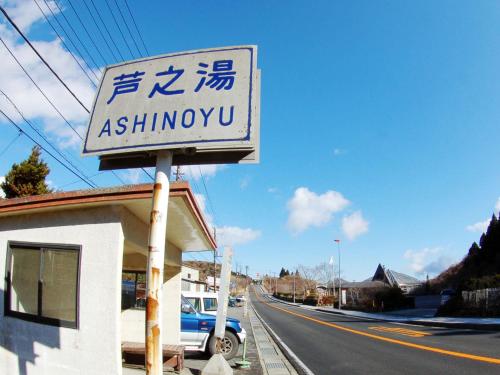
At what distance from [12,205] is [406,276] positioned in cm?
8424

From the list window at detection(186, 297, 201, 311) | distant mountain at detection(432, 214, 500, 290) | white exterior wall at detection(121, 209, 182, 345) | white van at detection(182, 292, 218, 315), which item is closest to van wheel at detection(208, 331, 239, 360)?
white van at detection(182, 292, 218, 315)

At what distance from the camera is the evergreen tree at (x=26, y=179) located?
21797 mm

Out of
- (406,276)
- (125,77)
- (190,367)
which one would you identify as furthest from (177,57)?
(406,276)

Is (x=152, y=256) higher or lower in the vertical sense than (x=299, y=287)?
higher

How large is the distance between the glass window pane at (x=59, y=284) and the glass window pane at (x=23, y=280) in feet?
0.62

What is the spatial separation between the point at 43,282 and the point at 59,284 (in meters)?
0.22

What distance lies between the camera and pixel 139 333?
10258mm

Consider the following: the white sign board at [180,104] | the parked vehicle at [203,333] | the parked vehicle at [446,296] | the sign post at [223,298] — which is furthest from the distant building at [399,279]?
the white sign board at [180,104]

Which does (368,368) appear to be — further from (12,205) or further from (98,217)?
(12,205)

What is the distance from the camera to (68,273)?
5441 millimetres

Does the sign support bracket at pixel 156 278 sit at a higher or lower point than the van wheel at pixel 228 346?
higher

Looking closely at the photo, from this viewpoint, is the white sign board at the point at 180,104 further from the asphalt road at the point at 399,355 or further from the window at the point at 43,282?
the asphalt road at the point at 399,355

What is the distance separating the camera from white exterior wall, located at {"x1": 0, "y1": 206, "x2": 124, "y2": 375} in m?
4.91

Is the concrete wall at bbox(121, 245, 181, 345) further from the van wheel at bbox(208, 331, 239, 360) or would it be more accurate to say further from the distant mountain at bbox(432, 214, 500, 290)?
the distant mountain at bbox(432, 214, 500, 290)
